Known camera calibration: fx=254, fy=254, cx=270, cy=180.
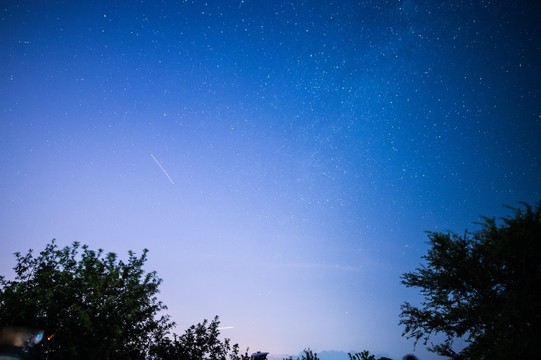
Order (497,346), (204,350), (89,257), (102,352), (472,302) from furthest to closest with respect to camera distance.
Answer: (204,350), (89,257), (472,302), (102,352), (497,346)

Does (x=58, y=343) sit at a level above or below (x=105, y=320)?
below

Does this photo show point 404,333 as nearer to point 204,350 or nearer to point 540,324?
point 540,324

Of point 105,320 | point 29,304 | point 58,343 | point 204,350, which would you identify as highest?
point 29,304

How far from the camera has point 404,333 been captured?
1889cm

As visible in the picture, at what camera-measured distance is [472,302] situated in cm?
1595

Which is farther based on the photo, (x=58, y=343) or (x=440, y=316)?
(x=440, y=316)

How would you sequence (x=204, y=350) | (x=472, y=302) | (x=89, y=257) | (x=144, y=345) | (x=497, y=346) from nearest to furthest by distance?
(x=497, y=346) < (x=472, y=302) < (x=89, y=257) < (x=144, y=345) < (x=204, y=350)

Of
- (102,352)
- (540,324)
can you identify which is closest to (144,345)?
(102,352)

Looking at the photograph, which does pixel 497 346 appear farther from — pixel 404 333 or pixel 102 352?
pixel 102 352

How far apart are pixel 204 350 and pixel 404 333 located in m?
16.2

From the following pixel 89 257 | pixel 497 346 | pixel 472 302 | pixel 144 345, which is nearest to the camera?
pixel 497 346

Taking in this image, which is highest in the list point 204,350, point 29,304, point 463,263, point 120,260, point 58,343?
point 120,260

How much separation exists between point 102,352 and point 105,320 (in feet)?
5.14

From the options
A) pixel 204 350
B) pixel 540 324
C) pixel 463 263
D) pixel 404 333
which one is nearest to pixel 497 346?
pixel 540 324
